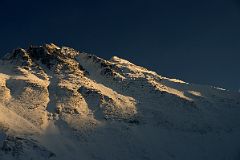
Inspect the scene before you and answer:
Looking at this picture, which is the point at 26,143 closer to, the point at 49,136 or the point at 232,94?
the point at 49,136

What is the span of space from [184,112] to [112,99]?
69.3ft

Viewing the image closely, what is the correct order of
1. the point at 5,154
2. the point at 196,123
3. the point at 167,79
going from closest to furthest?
the point at 5,154, the point at 196,123, the point at 167,79

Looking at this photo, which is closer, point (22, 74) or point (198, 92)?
point (22, 74)

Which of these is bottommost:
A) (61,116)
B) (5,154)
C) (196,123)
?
(5,154)

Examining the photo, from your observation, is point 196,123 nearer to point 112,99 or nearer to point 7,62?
point 112,99

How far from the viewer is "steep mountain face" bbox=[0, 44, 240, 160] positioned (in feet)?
427

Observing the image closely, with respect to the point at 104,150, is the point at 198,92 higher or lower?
higher

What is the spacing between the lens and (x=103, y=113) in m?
151

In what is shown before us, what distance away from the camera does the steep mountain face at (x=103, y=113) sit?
130 m

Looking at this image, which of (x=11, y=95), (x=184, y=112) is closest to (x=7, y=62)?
(x=11, y=95)

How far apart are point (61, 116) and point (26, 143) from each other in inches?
943

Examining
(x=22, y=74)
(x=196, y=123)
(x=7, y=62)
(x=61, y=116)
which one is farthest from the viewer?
(x=7, y=62)

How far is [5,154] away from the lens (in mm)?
114375

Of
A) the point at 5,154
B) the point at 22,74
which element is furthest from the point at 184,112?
the point at 5,154
